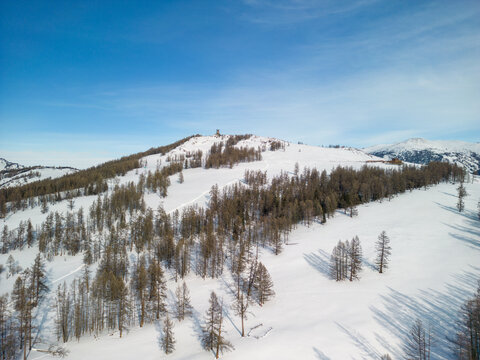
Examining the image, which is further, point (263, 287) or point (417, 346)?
point (263, 287)

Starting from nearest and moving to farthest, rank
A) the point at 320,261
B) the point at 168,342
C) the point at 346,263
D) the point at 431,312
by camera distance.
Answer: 1. the point at 168,342
2. the point at 431,312
3. the point at 346,263
4. the point at 320,261

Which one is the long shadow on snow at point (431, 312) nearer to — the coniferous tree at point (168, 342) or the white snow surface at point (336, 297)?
the white snow surface at point (336, 297)

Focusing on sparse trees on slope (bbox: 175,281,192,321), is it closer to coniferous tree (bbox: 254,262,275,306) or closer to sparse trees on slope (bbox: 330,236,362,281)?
coniferous tree (bbox: 254,262,275,306)

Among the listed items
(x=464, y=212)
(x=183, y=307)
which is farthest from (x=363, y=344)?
(x=464, y=212)

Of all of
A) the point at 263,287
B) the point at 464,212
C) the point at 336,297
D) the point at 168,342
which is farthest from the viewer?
the point at 464,212

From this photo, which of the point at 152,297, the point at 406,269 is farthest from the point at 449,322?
the point at 152,297

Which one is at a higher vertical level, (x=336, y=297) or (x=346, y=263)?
(x=346, y=263)

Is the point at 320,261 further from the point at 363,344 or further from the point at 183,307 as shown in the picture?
the point at 183,307
